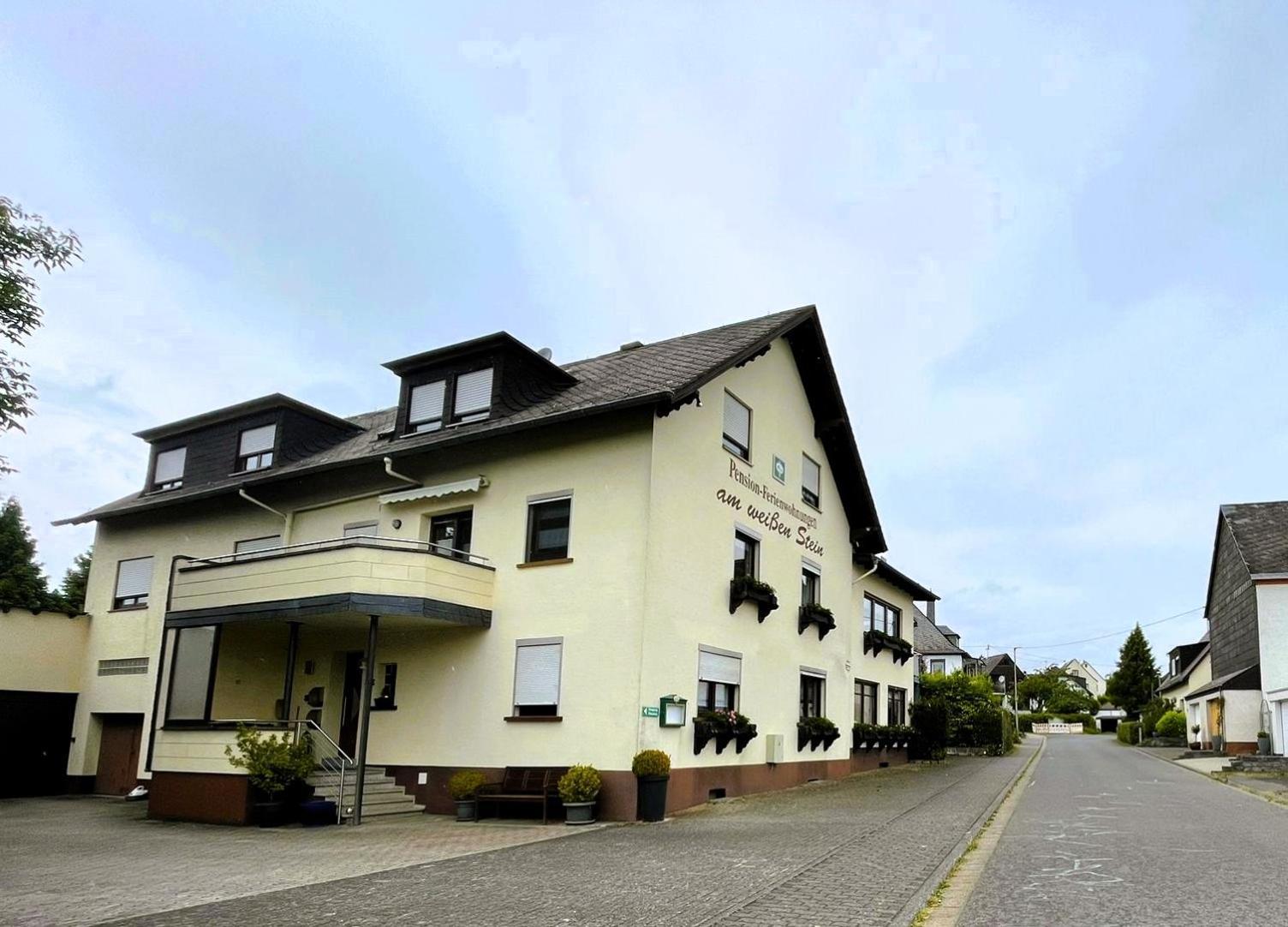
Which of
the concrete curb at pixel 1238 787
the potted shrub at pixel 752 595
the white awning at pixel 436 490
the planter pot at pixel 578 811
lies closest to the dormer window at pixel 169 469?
the white awning at pixel 436 490

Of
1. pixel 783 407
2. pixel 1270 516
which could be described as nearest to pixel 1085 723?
pixel 1270 516

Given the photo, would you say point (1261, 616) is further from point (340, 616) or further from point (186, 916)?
point (186, 916)

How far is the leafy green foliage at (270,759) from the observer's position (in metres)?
16.2

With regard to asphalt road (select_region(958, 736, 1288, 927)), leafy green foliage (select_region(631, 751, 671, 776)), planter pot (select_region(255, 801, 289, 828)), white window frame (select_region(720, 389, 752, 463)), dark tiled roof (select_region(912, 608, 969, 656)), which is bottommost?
planter pot (select_region(255, 801, 289, 828))

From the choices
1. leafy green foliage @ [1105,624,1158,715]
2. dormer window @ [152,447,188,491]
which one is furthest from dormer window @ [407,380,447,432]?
leafy green foliage @ [1105,624,1158,715]

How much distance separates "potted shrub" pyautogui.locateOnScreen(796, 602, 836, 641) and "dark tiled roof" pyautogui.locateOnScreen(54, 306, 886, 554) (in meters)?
4.13

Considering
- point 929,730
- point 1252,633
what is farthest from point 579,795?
point 1252,633

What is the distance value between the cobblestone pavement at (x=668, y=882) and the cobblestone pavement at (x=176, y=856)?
0.74 metres

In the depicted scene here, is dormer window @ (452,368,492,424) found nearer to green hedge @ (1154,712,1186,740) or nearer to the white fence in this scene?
green hedge @ (1154,712,1186,740)

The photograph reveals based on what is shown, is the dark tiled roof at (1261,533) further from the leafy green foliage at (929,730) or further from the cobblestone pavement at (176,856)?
the cobblestone pavement at (176,856)

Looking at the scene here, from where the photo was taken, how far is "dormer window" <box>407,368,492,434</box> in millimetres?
19828

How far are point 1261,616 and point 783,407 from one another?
2471cm

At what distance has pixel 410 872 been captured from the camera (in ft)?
35.3

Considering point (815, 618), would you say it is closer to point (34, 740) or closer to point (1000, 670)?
point (34, 740)
